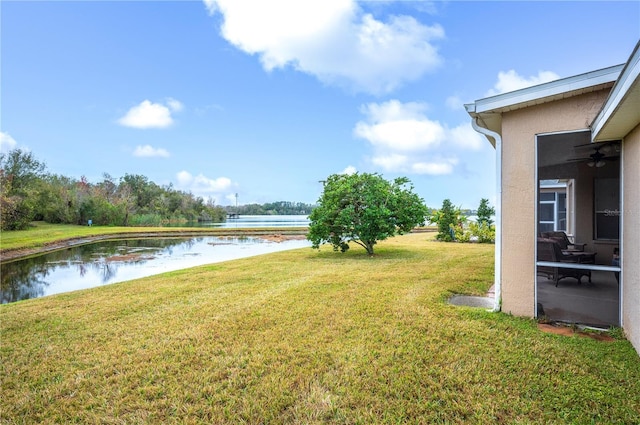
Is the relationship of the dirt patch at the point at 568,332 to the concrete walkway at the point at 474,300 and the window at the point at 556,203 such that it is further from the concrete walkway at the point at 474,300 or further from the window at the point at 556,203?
the window at the point at 556,203

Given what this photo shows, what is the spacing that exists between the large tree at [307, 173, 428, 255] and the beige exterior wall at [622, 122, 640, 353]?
7303 mm

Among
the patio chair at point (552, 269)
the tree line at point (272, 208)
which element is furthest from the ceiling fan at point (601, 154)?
the tree line at point (272, 208)

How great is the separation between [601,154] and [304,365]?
189 inches

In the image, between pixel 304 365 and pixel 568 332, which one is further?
pixel 568 332

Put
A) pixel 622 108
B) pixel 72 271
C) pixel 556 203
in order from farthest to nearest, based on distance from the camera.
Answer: pixel 72 271 → pixel 556 203 → pixel 622 108

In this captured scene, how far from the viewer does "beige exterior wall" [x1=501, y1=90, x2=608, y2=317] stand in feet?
13.9

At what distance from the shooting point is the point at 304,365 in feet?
10.4

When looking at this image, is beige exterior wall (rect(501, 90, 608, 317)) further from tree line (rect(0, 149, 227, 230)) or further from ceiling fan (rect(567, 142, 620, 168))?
tree line (rect(0, 149, 227, 230))

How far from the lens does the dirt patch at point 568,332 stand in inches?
148

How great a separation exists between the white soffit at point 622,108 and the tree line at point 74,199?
2931 centimetres

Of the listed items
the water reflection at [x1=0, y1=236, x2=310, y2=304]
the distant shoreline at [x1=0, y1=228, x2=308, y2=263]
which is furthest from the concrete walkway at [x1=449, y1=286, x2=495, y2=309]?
the distant shoreline at [x1=0, y1=228, x2=308, y2=263]

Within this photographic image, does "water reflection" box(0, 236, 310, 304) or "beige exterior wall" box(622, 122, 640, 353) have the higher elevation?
"beige exterior wall" box(622, 122, 640, 353)

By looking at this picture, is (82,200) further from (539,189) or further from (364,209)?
(539,189)

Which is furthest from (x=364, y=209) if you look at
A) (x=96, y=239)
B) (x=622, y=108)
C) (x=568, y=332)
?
(x=96, y=239)
